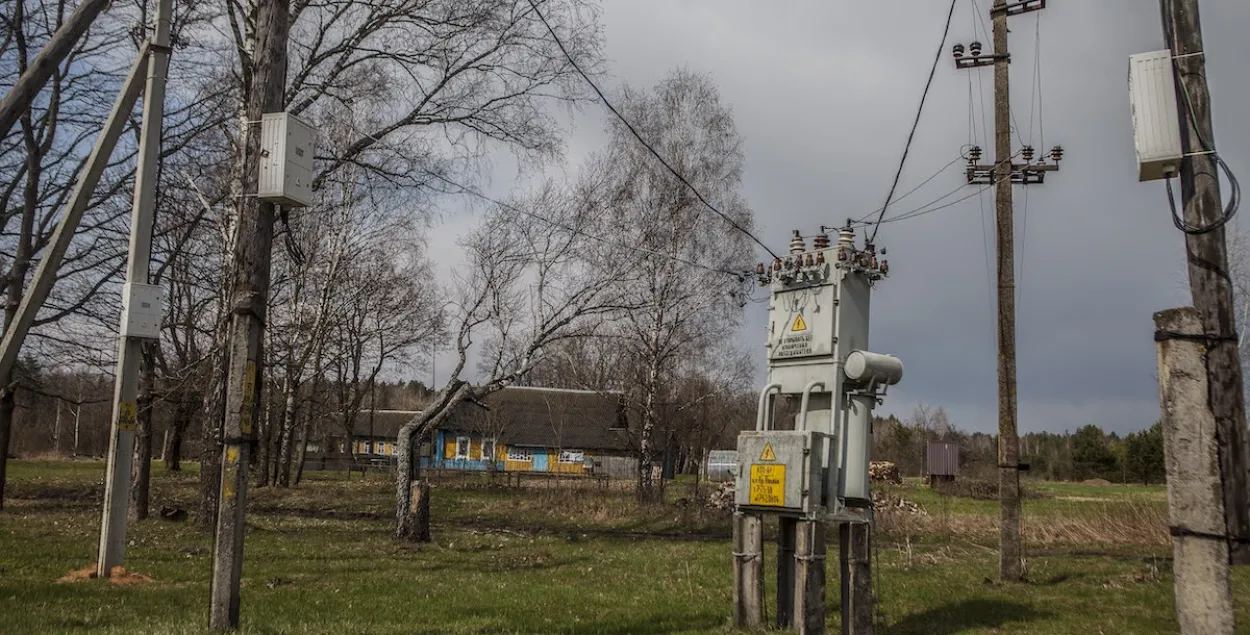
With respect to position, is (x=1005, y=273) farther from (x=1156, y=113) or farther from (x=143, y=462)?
(x=143, y=462)

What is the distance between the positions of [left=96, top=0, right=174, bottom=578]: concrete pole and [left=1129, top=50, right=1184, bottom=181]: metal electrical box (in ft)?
35.6

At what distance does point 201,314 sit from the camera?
26422mm

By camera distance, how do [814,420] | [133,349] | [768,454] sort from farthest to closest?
[133,349], [814,420], [768,454]

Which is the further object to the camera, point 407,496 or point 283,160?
point 407,496

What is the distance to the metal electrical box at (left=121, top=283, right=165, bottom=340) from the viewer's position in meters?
11.8

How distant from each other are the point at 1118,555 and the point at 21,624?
17.4 meters

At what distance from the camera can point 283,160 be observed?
8586 mm

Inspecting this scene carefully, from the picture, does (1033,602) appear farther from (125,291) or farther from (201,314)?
(201,314)

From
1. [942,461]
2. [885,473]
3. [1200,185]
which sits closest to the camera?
[1200,185]

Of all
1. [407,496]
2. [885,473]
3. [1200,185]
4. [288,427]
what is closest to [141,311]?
[407,496]

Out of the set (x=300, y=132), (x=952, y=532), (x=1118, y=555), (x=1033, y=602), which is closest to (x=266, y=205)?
(x=300, y=132)

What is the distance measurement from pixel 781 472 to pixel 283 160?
17.0ft

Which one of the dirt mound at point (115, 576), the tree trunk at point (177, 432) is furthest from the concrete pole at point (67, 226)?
the tree trunk at point (177, 432)

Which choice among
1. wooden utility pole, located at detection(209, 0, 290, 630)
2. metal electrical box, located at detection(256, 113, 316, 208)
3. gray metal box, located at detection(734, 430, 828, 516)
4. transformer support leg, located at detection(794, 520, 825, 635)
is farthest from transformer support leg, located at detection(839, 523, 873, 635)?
metal electrical box, located at detection(256, 113, 316, 208)
